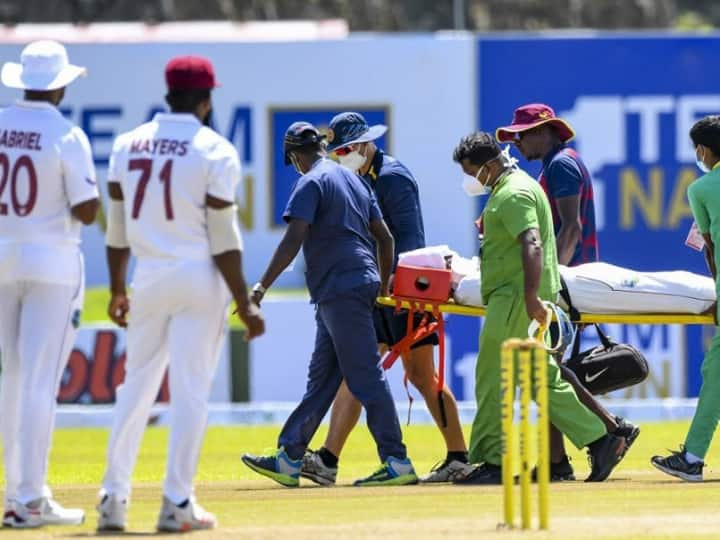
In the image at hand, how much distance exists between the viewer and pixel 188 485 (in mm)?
9031

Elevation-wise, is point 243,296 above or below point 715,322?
above

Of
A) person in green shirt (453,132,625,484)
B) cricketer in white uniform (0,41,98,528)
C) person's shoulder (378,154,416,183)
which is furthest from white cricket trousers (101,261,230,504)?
person's shoulder (378,154,416,183)

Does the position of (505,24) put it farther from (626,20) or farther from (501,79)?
(501,79)

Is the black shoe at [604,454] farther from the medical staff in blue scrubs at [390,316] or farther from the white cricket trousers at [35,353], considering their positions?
the white cricket trousers at [35,353]

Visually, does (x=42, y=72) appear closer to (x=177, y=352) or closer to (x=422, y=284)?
(x=177, y=352)

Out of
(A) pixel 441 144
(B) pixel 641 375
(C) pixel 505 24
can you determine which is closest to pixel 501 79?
(A) pixel 441 144

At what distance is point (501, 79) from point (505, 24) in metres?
6.27

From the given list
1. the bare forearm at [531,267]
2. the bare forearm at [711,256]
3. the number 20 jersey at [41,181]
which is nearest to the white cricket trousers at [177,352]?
the number 20 jersey at [41,181]

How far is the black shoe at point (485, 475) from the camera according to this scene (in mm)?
11438

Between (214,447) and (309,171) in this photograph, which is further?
(214,447)

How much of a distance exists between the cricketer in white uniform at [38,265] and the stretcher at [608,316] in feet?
10.5

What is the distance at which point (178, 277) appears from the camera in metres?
8.93

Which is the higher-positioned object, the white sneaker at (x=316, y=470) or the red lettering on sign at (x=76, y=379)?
the white sneaker at (x=316, y=470)

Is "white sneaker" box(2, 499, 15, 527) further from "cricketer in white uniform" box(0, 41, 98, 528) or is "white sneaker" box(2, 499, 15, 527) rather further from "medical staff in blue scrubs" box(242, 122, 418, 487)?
"medical staff in blue scrubs" box(242, 122, 418, 487)
